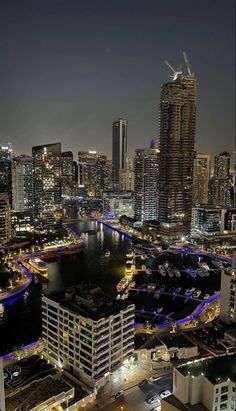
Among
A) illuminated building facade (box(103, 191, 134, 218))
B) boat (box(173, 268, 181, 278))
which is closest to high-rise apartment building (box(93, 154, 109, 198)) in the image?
illuminated building facade (box(103, 191, 134, 218))

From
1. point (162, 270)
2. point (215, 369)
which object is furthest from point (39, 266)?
point (215, 369)

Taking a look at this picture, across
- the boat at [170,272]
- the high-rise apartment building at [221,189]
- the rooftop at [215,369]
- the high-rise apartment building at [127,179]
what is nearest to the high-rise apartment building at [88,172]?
the high-rise apartment building at [127,179]

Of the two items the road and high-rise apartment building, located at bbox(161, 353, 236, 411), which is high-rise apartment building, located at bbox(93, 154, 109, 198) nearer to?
the road

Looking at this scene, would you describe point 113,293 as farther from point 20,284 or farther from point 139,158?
point 139,158

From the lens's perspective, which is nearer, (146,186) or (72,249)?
(72,249)

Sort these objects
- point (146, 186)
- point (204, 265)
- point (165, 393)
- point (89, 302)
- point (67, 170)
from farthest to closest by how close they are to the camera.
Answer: point (67, 170) → point (146, 186) → point (204, 265) → point (89, 302) → point (165, 393)

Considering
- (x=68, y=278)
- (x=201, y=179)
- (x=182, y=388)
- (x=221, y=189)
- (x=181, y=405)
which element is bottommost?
(x=68, y=278)

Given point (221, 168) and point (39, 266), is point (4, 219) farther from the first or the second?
point (221, 168)
